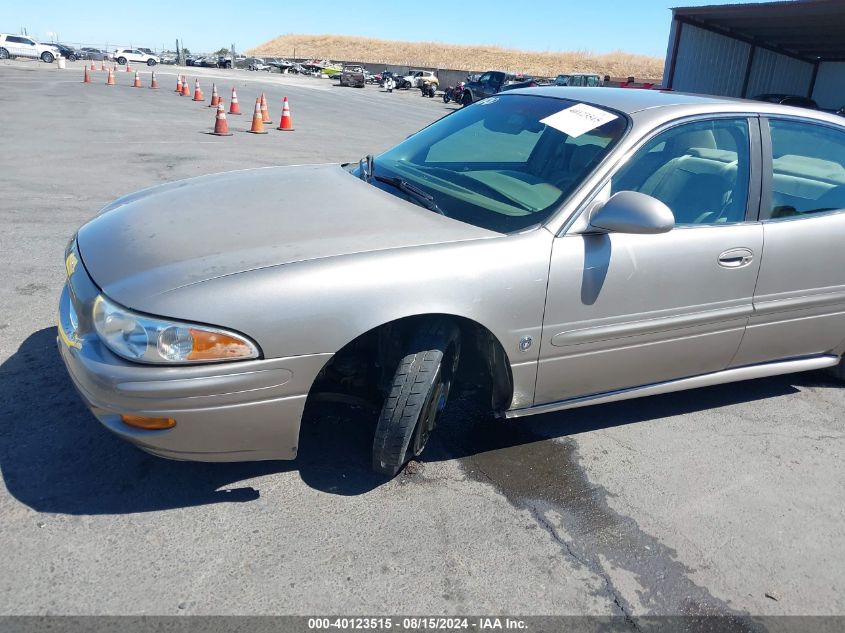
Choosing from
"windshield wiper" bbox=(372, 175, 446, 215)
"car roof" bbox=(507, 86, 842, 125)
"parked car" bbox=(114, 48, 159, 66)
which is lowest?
"windshield wiper" bbox=(372, 175, 446, 215)

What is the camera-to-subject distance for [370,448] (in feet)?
9.99

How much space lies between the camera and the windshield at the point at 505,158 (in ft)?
9.67

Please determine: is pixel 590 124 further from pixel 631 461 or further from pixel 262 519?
pixel 262 519

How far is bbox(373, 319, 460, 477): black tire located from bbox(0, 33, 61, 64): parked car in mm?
50938

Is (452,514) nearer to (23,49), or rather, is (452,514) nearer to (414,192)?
(414,192)

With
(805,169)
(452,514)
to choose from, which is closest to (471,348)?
(452,514)

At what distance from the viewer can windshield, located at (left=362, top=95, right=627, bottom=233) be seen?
295 cm

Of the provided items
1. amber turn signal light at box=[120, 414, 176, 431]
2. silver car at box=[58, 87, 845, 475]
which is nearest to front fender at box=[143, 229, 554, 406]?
silver car at box=[58, 87, 845, 475]

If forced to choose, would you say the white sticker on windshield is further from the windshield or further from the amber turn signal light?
the amber turn signal light

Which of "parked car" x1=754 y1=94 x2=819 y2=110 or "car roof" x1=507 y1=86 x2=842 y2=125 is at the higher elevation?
"parked car" x1=754 y1=94 x2=819 y2=110

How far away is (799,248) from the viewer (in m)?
3.31

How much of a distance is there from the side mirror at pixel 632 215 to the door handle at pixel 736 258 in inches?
20.7

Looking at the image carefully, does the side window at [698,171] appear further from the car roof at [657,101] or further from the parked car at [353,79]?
the parked car at [353,79]

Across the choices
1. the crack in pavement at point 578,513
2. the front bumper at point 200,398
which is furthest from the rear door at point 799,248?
the front bumper at point 200,398
